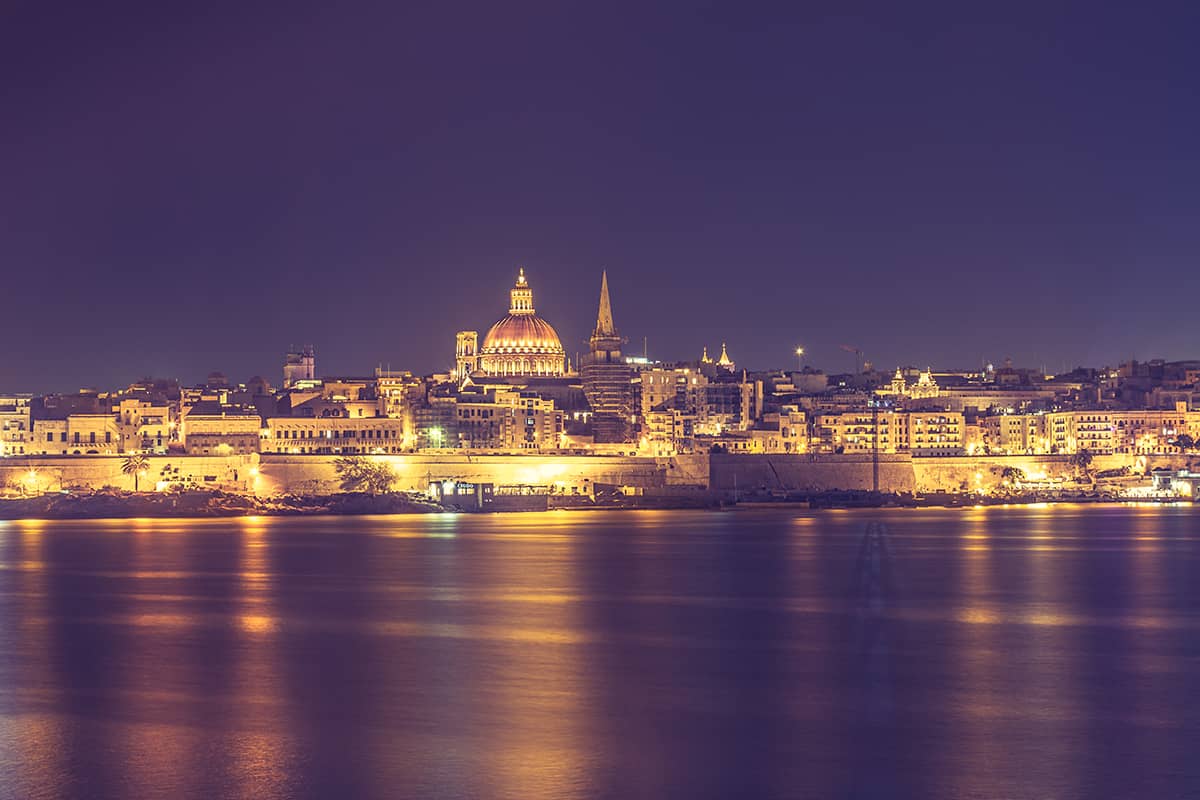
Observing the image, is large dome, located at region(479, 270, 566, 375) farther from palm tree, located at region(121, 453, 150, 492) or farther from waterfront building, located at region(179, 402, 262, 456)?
palm tree, located at region(121, 453, 150, 492)

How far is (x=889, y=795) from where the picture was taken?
1344cm

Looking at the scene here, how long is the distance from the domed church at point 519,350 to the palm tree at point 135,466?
36000 millimetres

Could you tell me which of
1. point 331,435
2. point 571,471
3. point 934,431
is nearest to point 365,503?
point 571,471

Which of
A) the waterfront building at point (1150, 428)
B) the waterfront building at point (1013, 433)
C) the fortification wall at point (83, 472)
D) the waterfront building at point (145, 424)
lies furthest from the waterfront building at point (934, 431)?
the waterfront building at point (145, 424)

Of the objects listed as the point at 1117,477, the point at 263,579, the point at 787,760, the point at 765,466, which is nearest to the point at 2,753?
the point at 787,760

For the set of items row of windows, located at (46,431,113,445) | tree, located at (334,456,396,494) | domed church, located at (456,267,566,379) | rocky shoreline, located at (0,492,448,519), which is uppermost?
domed church, located at (456,267,566,379)

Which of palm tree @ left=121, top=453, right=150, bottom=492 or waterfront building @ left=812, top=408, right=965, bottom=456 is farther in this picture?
waterfront building @ left=812, top=408, right=965, bottom=456

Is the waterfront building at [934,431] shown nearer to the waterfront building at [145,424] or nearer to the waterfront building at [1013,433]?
the waterfront building at [1013,433]

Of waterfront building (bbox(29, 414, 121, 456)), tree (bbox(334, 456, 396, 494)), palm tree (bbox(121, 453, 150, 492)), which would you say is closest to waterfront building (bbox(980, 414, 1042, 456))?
tree (bbox(334, 456, 396, 494))

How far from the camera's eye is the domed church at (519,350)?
90.3m

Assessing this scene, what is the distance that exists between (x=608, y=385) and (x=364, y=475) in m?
21.1

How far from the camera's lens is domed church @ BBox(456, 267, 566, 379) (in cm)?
9031

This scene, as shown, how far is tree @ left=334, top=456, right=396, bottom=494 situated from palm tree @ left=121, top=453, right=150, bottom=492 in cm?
534

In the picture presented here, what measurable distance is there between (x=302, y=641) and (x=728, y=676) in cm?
540
